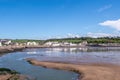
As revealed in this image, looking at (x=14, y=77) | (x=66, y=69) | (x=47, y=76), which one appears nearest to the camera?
(x=14, y=77)

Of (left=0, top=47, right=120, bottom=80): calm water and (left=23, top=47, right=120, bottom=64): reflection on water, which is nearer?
(left=0, top=47, right=120, bottom=80): calm water

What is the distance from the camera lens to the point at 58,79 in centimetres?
3700

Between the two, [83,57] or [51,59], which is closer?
[51,59]

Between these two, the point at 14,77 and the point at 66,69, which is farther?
Answer: the point at 66,69

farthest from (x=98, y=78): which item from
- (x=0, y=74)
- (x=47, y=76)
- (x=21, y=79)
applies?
(x=0, y=74)

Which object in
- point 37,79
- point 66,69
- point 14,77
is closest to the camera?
point 14,77

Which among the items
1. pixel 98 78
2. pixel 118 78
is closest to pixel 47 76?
pixel 98 78

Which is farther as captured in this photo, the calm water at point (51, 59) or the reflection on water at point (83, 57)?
the reflection on water at point (83, 57)

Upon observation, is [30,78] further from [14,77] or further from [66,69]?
[66,69]

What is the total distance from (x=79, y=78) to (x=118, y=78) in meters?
5.59

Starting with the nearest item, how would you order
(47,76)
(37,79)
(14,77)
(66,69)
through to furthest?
(14,77) → (37,79) → (47,76) → (66,69)

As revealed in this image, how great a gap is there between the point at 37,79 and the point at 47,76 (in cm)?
286

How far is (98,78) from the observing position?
35906mm

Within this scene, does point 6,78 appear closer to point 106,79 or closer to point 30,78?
point 30,78
